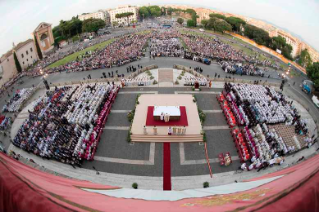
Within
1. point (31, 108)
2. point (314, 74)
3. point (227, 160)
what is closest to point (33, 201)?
point (227, 160)

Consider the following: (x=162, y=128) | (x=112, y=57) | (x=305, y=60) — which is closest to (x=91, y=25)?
(x=112, y=57)

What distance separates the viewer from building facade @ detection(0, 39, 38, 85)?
40.0m

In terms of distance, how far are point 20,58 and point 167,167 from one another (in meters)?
46.8

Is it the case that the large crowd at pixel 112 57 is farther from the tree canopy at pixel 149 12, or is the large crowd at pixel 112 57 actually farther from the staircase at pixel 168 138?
the tree canopy at pixel 149 12

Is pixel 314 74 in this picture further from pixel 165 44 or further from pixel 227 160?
pixel 165 44

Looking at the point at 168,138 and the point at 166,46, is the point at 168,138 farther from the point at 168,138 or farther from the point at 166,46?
the point at 166,46

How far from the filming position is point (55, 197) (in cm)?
256

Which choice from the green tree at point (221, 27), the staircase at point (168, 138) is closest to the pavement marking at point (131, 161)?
the staircase at point (168, 138)

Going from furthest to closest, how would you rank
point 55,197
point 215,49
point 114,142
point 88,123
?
1. point 215,49
2. point 88,123
3. point 114,142
4. point 55,197

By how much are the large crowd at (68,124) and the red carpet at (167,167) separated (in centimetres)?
709

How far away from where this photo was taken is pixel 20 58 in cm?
4469

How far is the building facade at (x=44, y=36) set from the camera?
176ft

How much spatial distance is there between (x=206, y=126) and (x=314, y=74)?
24.8 meters

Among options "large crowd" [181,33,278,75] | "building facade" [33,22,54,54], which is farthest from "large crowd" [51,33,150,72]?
"building facade" [33,22,54,54]
